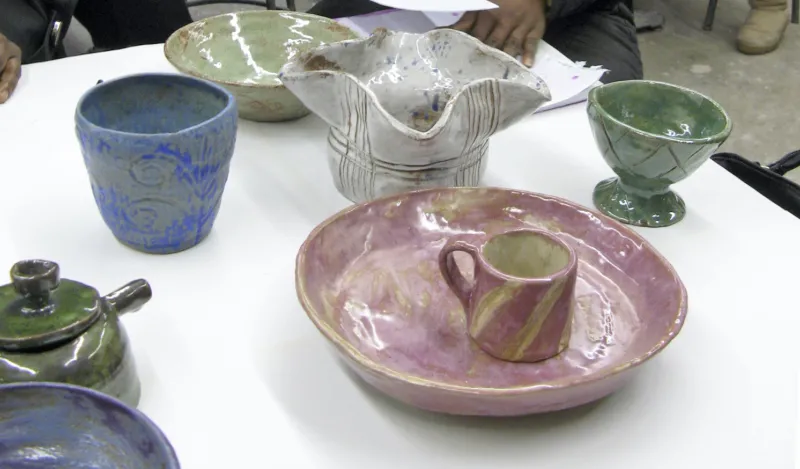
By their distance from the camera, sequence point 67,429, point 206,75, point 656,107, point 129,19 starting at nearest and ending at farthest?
1. point 67,429
2. point 656,107
3. point 206,75
4. point 129,19

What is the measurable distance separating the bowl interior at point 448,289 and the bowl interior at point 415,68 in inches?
6.5

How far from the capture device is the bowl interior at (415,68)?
0.80 metres

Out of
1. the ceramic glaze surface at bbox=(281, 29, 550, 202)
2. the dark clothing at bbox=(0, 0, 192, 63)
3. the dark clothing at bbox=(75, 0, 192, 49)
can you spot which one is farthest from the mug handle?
the dark clothing at bbox=(75, 0, 192, 49)

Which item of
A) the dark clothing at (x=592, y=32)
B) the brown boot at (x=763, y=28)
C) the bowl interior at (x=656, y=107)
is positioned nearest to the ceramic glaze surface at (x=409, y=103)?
the bowl interior at (x=656, y=107)

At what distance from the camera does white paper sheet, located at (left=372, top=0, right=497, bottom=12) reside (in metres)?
0.96

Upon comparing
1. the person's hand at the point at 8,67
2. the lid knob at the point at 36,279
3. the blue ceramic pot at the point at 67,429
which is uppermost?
the lid knob at the point at 36,279

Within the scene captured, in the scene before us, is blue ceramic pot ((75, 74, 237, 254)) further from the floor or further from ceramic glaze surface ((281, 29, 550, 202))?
the floor

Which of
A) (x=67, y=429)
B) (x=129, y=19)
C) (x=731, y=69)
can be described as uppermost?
(x=67, y=429)

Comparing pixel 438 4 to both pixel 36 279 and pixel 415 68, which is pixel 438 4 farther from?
pixel 36 279

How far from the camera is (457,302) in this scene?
596 mm

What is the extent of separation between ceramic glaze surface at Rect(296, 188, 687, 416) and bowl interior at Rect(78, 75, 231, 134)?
0.17 metres

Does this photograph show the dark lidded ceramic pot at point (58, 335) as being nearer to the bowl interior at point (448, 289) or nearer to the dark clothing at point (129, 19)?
the bowl interior at point (448, 289)

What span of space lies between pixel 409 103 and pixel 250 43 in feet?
0.94

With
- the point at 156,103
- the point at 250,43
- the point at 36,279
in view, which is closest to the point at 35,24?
the point at 250,43
